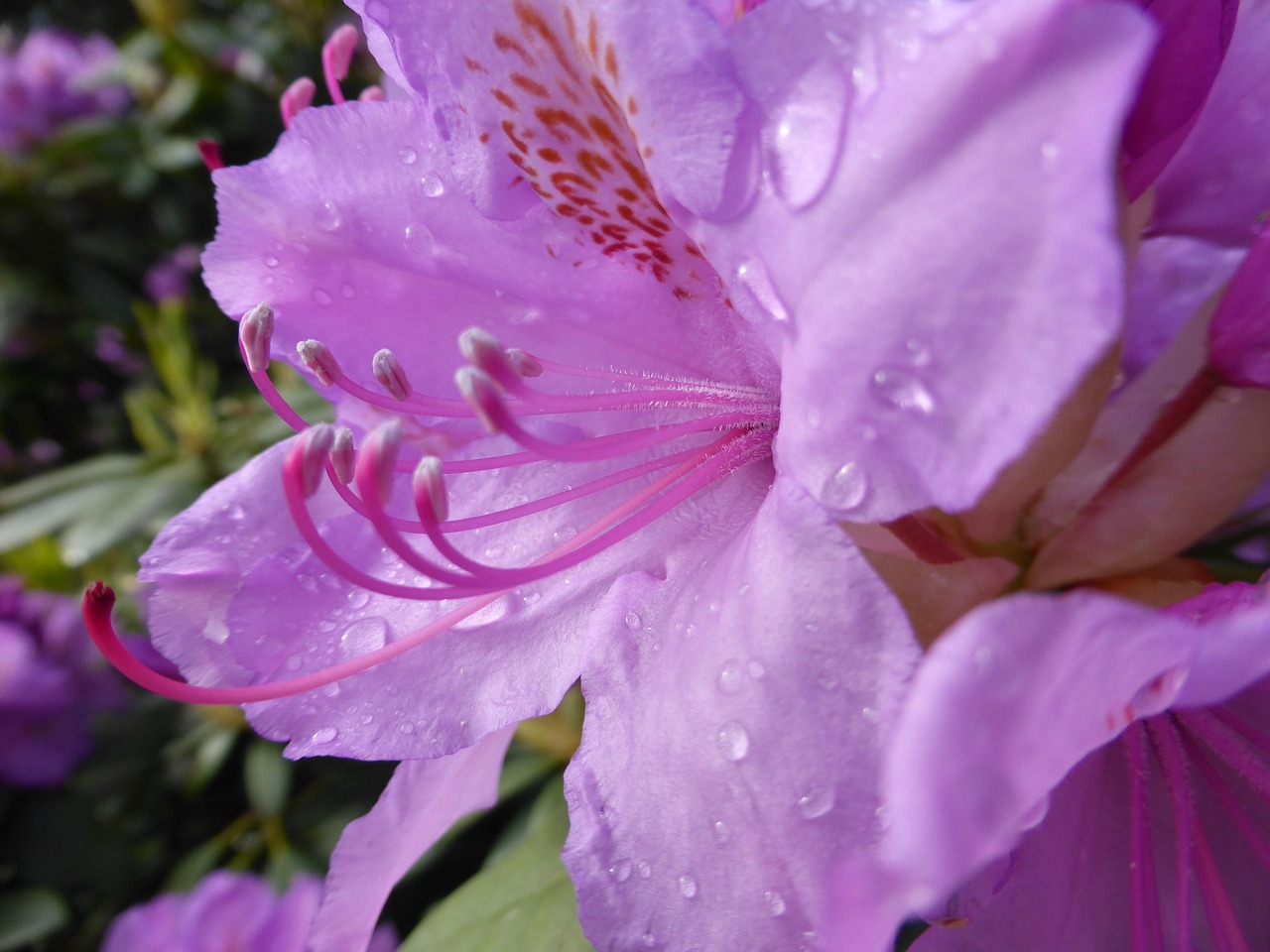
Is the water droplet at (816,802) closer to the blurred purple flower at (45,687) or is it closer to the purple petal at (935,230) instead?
the purple petal at (935,230)

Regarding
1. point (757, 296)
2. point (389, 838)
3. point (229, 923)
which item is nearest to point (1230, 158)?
point (757, 296)

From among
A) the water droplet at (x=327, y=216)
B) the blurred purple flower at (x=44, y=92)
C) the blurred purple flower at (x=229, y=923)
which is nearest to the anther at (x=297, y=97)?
the water droplet at (x=327, y=216)

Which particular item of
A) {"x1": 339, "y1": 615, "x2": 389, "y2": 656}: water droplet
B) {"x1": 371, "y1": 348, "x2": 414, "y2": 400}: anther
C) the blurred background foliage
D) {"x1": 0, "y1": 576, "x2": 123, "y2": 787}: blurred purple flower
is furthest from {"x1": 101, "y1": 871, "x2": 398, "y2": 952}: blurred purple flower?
{"x1": 371, "y1": 348, "x2": 414, "y2": 400}: anther

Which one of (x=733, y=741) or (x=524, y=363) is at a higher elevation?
(x=524, y=363)

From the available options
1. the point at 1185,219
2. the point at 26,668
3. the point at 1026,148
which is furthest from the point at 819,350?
the point at 26,668

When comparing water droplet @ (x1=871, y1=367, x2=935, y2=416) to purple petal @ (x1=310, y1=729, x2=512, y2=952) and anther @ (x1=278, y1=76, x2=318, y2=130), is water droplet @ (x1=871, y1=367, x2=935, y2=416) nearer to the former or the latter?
purple petal @ (x1=310, y1=729, x2=512, y2=952)

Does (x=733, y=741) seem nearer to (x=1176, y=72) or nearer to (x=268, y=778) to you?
(x=1176, y=72)
